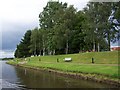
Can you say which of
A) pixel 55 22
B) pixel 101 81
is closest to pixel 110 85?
pixel 101 81

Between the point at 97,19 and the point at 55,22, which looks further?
the point at 55,22

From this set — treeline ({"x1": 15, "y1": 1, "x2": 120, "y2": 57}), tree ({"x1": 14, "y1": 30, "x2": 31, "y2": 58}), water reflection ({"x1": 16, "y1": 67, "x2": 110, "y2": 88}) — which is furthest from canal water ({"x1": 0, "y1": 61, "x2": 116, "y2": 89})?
tree ({"x1": 14, "y1": 30, "x2": 31, "y2": 58})

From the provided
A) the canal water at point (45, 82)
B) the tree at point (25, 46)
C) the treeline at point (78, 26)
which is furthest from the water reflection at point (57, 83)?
the tree at point (25, 46)

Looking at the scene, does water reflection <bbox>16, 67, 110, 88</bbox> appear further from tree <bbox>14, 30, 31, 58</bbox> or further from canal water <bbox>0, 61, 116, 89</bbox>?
tree <bbox>14, 30, 31, 58</bbox>

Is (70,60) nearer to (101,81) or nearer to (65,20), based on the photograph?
(65,20)

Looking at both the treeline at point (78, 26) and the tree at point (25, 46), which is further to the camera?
the tree at point (25, 46)

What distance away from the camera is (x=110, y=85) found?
28.0 m

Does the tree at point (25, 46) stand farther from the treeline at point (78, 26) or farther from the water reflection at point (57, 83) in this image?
the water reflection at point (57, 83)

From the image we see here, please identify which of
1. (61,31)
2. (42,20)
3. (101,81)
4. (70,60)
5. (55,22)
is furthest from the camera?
(42,20)

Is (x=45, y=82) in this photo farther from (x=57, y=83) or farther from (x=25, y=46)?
(x=25, y=46)

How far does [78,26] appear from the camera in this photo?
81750mm

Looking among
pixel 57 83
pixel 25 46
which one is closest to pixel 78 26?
pixel 57 83

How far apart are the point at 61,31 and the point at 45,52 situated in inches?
1406

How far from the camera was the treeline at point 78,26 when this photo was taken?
6278cm
